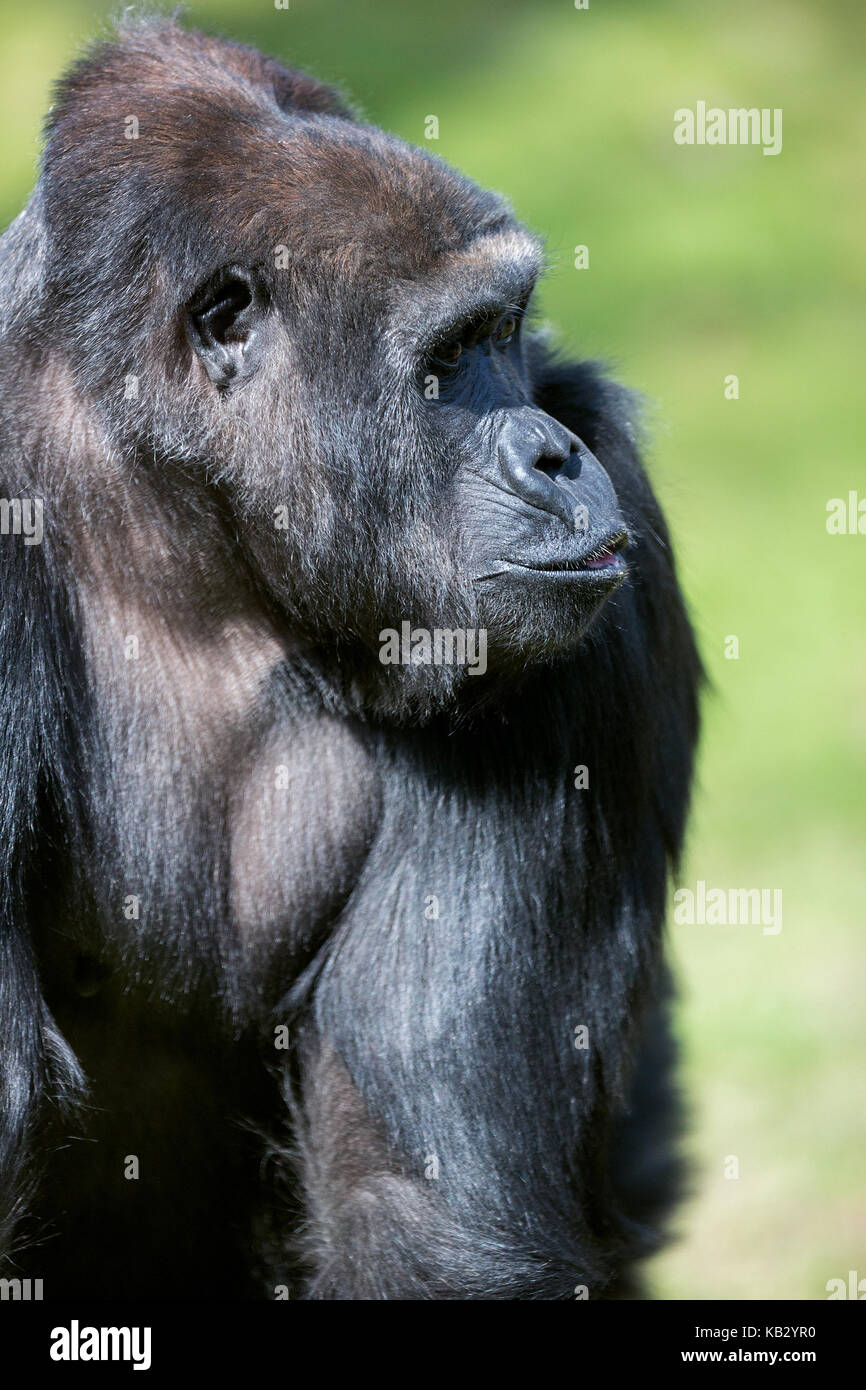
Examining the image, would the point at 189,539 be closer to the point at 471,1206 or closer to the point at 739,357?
the point at 471,1206

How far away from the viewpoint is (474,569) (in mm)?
4164

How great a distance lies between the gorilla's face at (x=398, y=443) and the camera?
411 centimetres

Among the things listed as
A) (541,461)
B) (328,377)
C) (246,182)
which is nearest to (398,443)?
(328,377)

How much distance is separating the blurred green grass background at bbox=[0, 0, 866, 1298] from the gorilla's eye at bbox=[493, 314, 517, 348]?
421 mm

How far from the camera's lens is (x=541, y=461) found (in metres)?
4.15

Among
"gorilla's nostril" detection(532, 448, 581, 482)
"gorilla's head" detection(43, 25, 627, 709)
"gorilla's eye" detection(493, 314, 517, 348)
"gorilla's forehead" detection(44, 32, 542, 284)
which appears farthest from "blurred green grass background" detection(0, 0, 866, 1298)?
"gorilla's nostril" detection(532, 448, 581, 482)

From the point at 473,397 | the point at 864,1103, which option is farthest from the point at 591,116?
the point at 473,397

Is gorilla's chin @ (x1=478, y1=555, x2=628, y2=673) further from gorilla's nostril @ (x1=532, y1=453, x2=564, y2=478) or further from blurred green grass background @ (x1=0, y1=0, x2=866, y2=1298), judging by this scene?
blurred green grass background @ (x1=0, y1=0, x2=866, y2=1298)

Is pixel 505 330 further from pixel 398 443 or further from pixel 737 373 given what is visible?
pixel 737 373

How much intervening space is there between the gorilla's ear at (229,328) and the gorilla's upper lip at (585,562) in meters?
0.77

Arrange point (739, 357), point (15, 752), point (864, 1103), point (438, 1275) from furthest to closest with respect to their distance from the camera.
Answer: point (739, 357) → point (864, 1103) → point (438, 1275) → point (15, 752)

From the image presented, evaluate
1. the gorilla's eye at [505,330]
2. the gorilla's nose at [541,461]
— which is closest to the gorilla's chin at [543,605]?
the gorilla's nose at [541,461]

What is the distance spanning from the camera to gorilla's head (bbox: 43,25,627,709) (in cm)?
411
